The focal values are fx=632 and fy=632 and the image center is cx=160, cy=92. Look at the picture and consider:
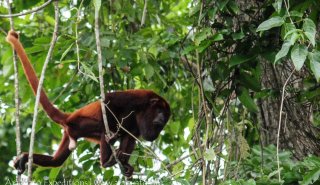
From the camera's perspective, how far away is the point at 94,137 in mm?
4430

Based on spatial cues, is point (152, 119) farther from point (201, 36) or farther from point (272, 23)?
point (272, 23)

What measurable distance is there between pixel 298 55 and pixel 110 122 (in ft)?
5.85

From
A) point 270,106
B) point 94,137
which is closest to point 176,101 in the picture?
point 270,106

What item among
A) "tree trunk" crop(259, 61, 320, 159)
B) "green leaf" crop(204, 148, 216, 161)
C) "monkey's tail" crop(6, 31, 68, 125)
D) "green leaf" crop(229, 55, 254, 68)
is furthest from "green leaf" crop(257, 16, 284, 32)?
"monkey's tail" crop(6, 31, 68, 125)

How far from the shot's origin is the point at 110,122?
4367 millimetres

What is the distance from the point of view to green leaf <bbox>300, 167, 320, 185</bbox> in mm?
3047

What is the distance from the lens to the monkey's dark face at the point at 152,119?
455cm

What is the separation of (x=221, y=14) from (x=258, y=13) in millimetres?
235

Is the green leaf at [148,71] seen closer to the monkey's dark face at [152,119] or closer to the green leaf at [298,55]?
the monkey's dark face at [152,119]

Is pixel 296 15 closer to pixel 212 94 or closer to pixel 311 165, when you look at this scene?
pixel 311 165

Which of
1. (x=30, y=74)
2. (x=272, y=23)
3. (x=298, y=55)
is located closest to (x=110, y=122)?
(x=30, y=74)

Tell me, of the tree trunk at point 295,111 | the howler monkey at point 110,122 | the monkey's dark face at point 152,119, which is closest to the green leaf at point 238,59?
the tree trunk at point 295,111

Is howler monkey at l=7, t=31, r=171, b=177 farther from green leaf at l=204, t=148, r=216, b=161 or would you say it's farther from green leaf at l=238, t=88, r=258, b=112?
green leaf at l=204, t=148, r=216, b=161

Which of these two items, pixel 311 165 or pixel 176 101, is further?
pixel 176 101
